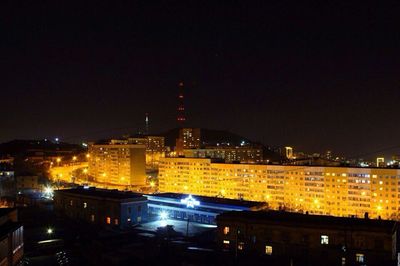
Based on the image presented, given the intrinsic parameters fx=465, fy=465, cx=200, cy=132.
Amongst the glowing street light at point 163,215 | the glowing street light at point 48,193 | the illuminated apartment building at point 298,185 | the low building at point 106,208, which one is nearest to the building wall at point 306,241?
the low building at point 106,208

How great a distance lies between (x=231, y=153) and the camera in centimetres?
3338

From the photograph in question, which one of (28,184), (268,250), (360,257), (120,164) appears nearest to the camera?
(360,257)

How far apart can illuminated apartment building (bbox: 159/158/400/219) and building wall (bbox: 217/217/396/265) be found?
844 centimetres

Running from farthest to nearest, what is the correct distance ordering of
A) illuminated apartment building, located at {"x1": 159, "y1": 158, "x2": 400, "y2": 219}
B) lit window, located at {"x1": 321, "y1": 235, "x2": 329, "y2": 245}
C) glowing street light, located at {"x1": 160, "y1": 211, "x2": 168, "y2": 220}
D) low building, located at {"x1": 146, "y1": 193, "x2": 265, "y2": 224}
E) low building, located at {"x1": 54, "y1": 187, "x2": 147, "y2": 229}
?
illuminated apartment building, located at {"x1": 159, "y1": 158, "x2": 400, "y2": 219}
glowing street light, located at {"x1": 160, "y1": 211, "x2": 168, "y2": 220}
low building, located at {"x1": 146, "y1": 193, "x2": 265, "y2": 224}
low building, located at {"x1": 54, "y1": 187, "x2": 147, "y2": 229}
lit window, located at {"x1": 321, "y1": 235, "x2": 329, "y2": 245}

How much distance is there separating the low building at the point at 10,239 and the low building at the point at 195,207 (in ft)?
20.5

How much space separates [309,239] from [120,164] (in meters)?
21.1

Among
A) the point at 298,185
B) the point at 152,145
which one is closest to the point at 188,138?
the point at 152,145

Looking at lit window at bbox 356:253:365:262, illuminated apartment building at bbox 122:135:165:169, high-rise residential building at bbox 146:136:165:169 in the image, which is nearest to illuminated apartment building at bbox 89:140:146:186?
illuminated apartment building at bbox 122:135:165:169

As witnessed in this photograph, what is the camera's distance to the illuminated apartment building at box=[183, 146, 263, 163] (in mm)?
30219

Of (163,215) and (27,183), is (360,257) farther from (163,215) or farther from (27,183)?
(27,183)

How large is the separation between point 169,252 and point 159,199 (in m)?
5.99

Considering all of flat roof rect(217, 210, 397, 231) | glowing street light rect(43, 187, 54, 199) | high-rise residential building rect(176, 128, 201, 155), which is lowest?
glowing street light rect(43, 187, 54, 199)

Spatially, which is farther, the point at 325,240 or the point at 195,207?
the point at 195,207

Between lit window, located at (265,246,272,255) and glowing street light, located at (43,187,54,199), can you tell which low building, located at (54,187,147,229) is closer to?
glowing street light, located at (43,187,54,199)
